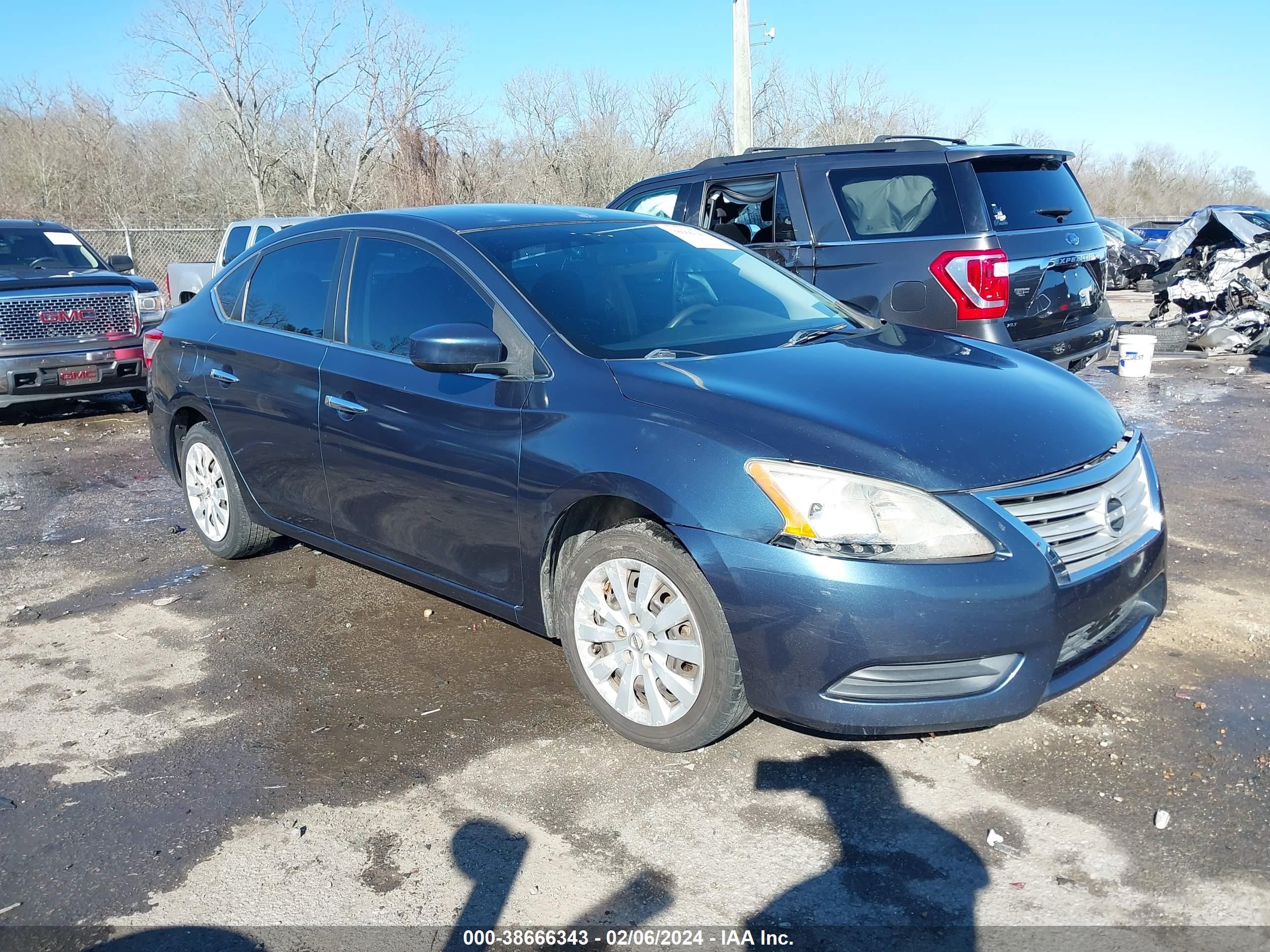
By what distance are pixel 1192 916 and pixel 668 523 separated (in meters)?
1.70

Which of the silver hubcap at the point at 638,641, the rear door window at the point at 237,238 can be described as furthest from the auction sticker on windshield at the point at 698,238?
the rear door window at the point at 237,238

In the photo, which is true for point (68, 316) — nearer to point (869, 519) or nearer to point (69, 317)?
point (69, 317)

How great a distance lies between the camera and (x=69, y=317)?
1010 cm

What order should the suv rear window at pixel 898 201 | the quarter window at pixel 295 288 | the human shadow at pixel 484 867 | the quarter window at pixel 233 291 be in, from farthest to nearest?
1. the suv rear window at pixel 898 201
2. the quarter window at pixel 233 291
3. the quarter window at pixel 295 288
4. the human shadow at pixel 484 867

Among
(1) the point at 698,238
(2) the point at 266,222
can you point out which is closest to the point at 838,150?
(1) the point at 698,238

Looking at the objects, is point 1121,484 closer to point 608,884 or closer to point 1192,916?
point 1192,916

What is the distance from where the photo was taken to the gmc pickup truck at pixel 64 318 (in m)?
9.77

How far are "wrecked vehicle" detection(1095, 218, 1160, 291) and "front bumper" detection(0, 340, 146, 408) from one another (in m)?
16.7

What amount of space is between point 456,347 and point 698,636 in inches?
52.2

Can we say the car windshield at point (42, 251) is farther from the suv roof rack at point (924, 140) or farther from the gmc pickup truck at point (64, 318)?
the suv roof rack at point (924, 140)

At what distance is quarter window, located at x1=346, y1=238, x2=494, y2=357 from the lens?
13.8ft

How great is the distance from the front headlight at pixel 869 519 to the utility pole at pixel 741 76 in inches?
532

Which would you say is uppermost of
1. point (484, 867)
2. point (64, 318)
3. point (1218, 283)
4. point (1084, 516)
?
point (1218, 283)

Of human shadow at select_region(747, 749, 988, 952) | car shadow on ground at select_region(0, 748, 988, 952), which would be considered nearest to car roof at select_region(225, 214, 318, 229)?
car shadow on ground at select_region(0, 748, 988, 952)
